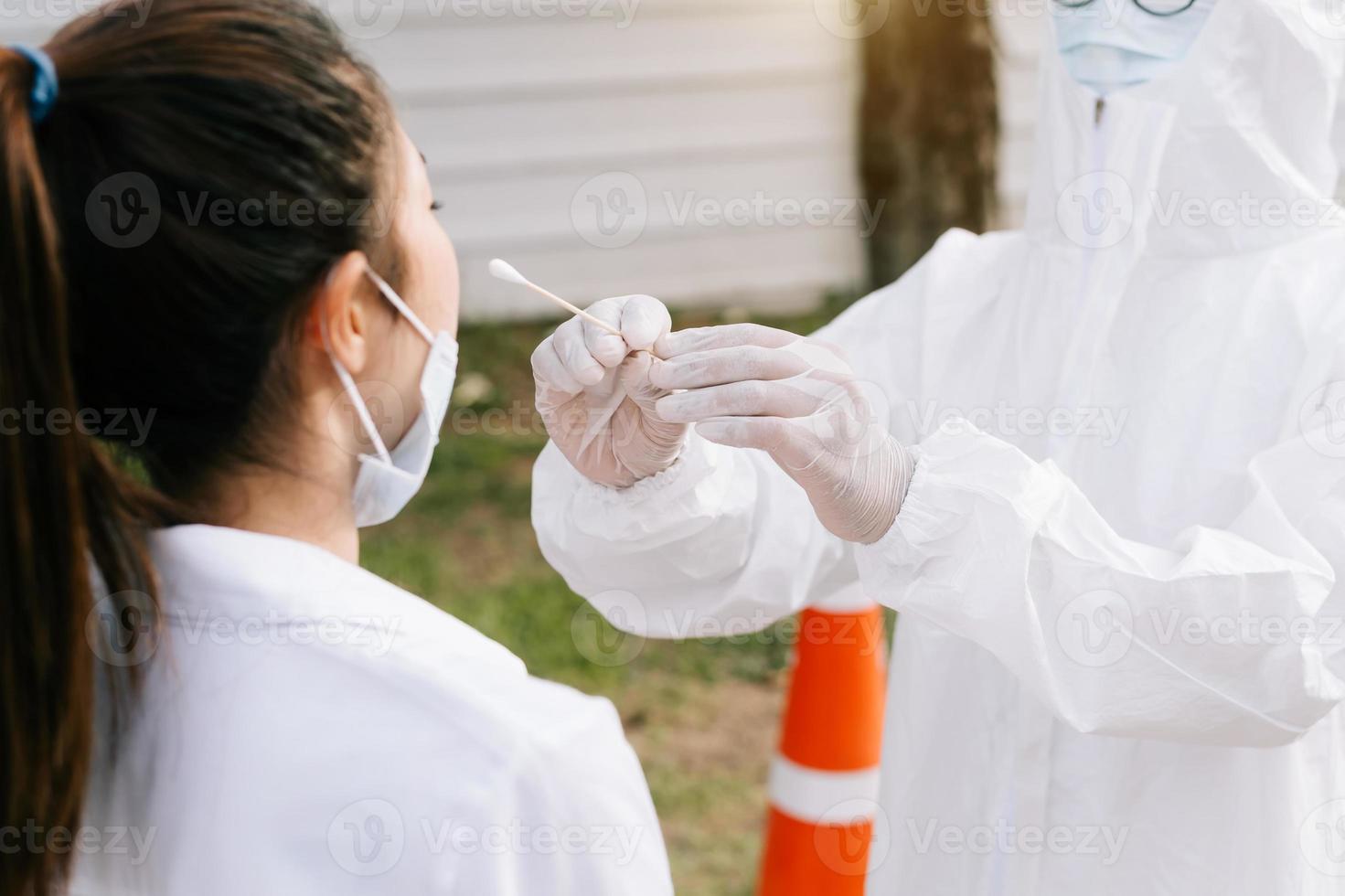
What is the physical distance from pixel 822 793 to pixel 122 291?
1.89 meters

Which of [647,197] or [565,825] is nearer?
[565,825]

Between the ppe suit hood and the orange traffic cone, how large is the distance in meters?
1.13

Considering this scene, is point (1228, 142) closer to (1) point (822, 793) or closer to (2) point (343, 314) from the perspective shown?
(2) point (343, 314)

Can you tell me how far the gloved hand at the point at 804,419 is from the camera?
1.37 m

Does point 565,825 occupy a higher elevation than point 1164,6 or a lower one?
lower

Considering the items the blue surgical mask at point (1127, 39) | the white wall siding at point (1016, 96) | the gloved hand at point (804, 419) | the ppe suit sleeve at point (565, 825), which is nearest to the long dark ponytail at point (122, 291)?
the ppe suit sleeve at point (565, 825)

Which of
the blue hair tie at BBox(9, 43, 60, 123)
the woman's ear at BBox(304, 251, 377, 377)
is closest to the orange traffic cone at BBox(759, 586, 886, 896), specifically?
the woman's ear at BBox(304, 251, 377, 377)

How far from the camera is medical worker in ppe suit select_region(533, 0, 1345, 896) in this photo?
4.40 feet

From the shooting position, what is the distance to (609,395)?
1.60m

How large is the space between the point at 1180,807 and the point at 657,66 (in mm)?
4786

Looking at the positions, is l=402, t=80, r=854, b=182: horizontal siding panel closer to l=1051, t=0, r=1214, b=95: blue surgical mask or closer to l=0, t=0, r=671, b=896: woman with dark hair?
l=1051, t=0, r=1214, b=95: blue surgical mask

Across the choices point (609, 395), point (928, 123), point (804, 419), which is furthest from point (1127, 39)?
point (928, 123)

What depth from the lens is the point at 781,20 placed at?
5.75m

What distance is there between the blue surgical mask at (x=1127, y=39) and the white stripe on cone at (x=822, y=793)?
4.84 feet
